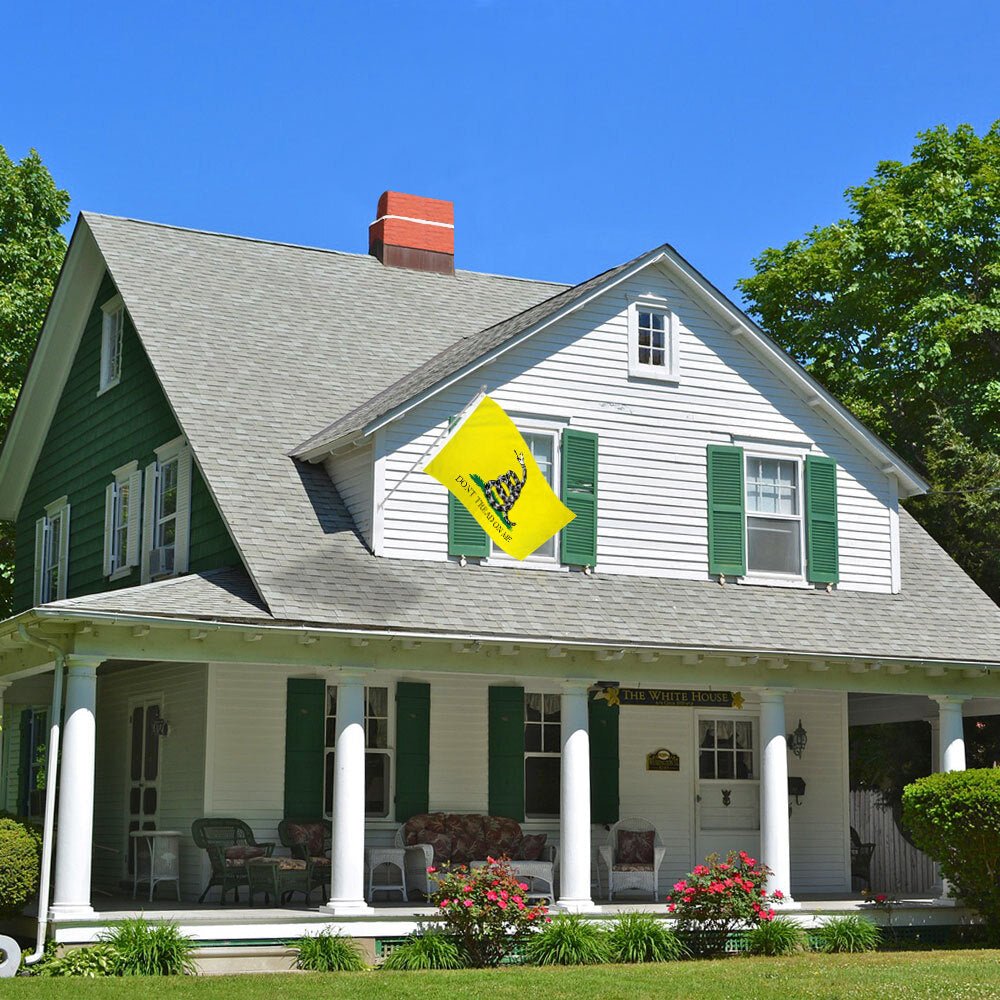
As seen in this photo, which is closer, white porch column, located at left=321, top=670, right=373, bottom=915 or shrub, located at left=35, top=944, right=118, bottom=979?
shrub, located at left=35, top=944, right=118, bottom=979

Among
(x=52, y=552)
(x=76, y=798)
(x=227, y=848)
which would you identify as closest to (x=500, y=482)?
(x=227, y=848)

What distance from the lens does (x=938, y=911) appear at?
17.1 metres

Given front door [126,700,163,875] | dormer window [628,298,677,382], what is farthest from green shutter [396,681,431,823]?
dormer window [628,298,677,382]

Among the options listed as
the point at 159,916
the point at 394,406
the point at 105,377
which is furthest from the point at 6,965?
the point at 105,377

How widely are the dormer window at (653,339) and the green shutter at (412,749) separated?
4540mm

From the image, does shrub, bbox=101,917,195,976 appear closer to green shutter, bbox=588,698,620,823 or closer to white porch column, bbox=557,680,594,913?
white porch column, bbox=557,680,594,913

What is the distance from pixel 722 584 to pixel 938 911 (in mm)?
4273

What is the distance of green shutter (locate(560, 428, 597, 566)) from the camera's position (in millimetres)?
17312

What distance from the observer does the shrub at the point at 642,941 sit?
14.9 m

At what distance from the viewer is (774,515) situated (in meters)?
18.5

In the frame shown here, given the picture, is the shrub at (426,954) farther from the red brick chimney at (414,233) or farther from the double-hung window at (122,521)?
the red brick chimney at (414,233)

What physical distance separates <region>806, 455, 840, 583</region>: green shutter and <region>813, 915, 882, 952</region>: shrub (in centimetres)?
408

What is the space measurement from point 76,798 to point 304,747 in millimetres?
3606

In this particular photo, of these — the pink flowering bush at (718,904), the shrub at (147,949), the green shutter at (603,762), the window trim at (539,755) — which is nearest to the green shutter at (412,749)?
the window trim at (539,755)
